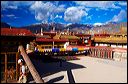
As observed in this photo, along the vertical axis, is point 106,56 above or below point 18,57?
below

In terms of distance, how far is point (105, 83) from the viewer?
19.4 meters

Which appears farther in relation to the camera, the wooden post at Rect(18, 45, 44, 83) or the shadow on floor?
the shadow on floor

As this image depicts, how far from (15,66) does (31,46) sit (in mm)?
29597

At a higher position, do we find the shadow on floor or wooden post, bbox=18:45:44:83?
wooden post, bbox=18:45:44:83

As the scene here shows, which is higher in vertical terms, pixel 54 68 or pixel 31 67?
pixel 31 67

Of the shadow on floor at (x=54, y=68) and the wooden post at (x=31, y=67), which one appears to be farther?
the shadow on floor at (x=54, y=68)

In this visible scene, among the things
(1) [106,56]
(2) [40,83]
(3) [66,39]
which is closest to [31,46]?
(3) [66,39]

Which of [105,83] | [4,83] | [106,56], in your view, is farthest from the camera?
[106,56]

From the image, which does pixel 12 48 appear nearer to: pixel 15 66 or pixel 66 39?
pixel 15 66

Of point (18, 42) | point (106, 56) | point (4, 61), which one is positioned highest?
point (18, 42)

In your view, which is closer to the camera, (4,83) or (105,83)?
(4,83)

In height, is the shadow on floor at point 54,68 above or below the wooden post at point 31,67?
below

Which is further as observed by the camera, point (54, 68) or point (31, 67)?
point (54, 68)

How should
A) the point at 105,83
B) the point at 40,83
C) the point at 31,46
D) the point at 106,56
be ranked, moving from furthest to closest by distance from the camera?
the point at 31,46 → the point at 106,56 → the point at 105,83 → the point at 40,83
